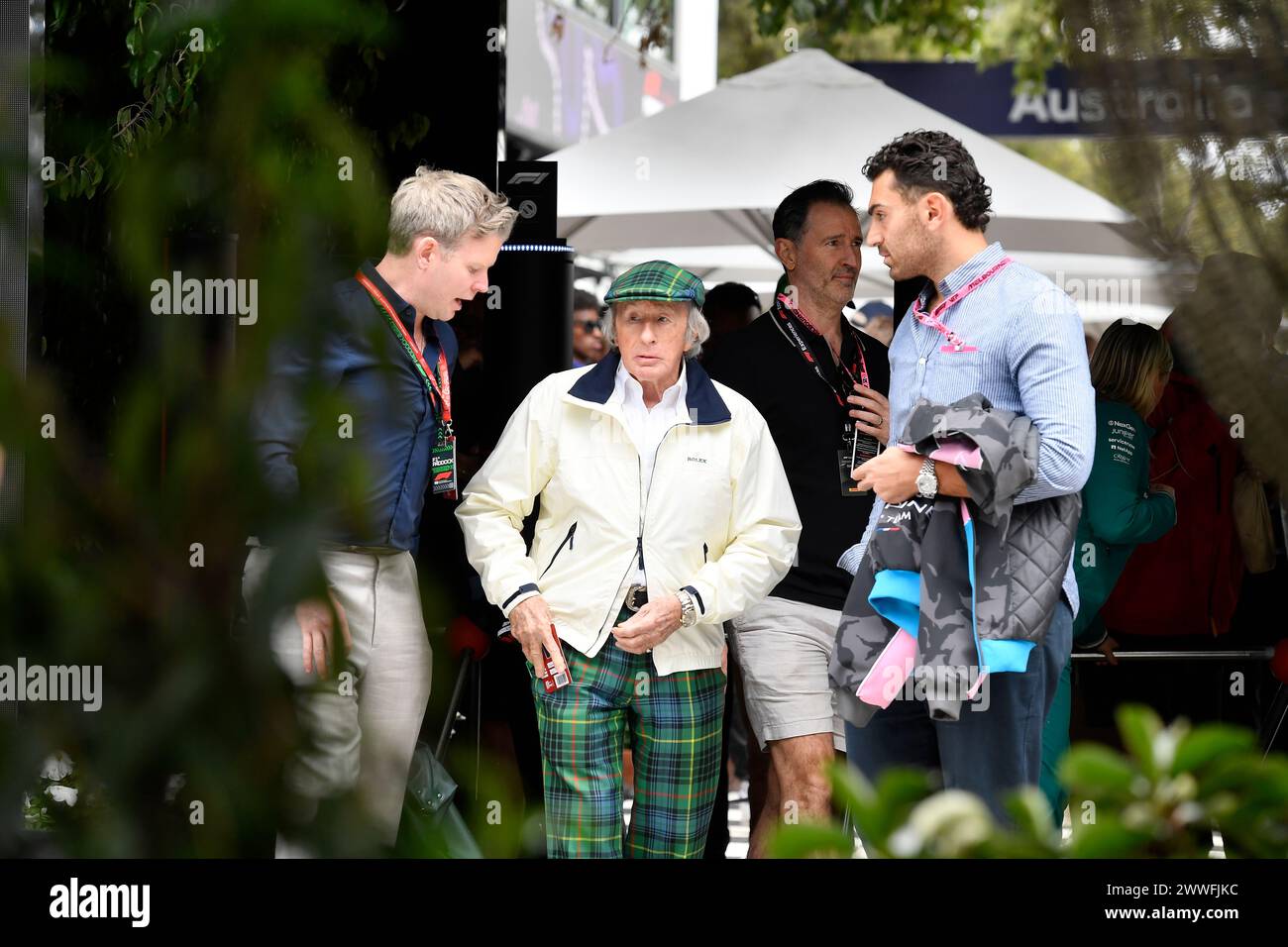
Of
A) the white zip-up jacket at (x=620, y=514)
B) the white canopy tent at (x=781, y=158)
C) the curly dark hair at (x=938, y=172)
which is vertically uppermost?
the white canopy tent at (x=781, y=158)

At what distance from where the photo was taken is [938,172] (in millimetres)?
3391

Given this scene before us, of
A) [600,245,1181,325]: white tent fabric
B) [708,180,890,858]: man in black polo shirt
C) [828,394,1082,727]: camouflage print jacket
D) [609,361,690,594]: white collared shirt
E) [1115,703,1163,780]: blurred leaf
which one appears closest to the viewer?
[1115,703,1163,780]: blurred leaf

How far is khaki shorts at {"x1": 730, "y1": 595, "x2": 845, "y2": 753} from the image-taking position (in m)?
4.47

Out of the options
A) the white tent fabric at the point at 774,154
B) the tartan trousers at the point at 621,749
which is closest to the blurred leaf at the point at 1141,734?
the tartan trousers at the point at 621,749

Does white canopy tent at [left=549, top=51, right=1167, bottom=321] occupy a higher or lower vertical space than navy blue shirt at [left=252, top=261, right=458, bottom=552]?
higher

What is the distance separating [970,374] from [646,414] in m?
1.08

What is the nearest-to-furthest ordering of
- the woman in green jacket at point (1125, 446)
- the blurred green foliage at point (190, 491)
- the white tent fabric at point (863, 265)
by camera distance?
the blurred green foliage at point (190, 491)
the woman in green jacket at point (1125, 446)
the white tent fabric at point (863, 265)

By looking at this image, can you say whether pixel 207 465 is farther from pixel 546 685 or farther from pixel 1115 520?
pixel 1115 520

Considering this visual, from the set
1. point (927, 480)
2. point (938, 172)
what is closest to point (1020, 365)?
point (927, 480)

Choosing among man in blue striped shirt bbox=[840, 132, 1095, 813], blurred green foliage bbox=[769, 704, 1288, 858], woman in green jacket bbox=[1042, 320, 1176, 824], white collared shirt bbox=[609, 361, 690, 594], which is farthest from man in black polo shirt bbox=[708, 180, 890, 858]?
blurred green foliage bbox=[769, 704, 1288, 858]

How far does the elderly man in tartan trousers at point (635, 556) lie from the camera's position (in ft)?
13.0

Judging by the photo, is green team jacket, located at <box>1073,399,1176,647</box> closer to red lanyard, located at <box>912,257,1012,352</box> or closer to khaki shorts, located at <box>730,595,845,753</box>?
khaki shorts, located at <box>730,595,845,753</box>

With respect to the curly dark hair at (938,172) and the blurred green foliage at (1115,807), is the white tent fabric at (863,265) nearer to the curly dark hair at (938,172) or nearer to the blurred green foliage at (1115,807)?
the curly dark hair at (938,172)
